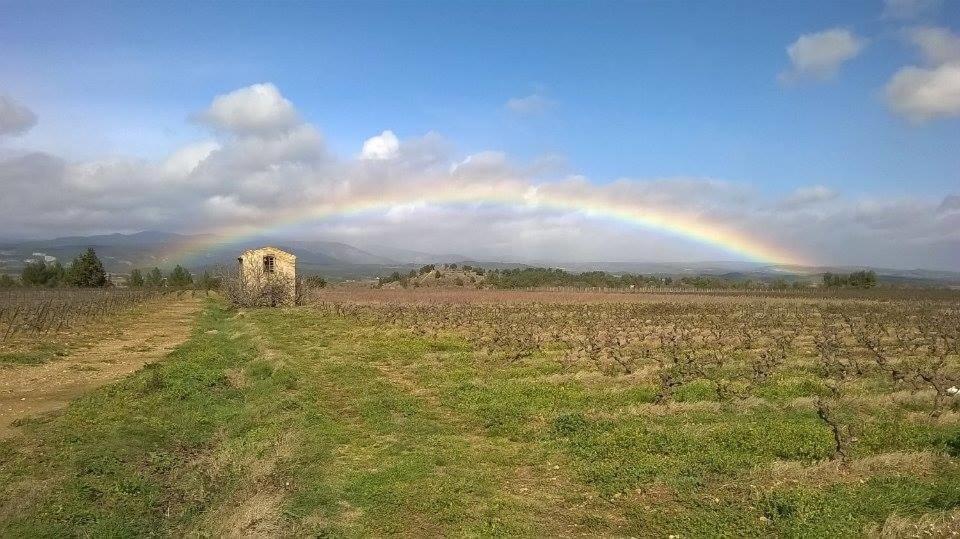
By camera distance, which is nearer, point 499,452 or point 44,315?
point 499,452

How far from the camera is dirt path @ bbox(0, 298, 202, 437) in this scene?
13484 mm

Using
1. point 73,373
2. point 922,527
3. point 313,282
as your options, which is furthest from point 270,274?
point 922,527

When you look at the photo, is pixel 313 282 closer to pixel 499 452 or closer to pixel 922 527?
pixel 499 452

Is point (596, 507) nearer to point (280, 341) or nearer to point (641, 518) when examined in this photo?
point (641, 518)

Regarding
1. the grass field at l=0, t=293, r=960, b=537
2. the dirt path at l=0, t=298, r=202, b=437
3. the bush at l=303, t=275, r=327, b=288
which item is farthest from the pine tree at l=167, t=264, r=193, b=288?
the grass field at l=0, t=293, r=960, b=537

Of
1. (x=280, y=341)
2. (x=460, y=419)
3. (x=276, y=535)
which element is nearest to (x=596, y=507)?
(x=276, y=535)

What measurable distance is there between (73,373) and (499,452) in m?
15.8

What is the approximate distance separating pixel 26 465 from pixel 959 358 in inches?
964

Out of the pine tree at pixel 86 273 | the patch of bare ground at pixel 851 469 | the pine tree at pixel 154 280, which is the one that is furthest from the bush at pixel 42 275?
the patch of bare ground at pixel 851 469

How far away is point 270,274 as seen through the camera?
4869cm

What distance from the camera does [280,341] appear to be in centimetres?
2434

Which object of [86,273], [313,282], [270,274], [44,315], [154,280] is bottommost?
[44,315]

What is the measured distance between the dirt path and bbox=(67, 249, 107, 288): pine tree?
185 feet

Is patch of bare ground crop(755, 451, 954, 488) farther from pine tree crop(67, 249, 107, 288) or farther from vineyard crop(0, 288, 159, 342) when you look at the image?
pine tree crop(67, 249, 107, 288)
